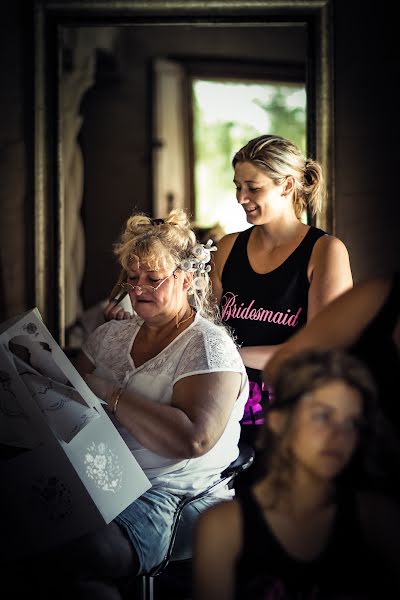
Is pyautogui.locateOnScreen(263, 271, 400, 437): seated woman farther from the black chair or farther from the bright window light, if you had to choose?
the bright window light

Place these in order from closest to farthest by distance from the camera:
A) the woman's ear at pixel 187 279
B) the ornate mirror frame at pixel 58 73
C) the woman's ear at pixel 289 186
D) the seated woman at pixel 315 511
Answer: the seated woman at pixel 315 511 → the woman's ear at pixel 187 279 → the woman's ear at pixel 289 186 → the ornate mirror frame at pixel 58 73

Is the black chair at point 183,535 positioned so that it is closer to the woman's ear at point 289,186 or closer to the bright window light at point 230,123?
the woman's ear at point 289,186

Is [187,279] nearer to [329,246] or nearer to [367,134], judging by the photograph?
[329,246]

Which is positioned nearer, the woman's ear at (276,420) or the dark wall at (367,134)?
the woman's ear at (276,420)

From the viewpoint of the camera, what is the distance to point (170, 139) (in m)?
2.82

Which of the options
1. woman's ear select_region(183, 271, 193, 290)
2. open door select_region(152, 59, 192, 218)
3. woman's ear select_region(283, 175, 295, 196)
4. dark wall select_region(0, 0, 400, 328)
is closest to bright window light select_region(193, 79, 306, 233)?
open door select_region(152, 59, 192, 218)

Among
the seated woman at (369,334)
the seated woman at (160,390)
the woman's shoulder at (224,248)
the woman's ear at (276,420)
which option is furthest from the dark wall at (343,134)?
the woman's ear at (276,420)

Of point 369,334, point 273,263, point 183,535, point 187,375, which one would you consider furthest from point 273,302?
point 369,334

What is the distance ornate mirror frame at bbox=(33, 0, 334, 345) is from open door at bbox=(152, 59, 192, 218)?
0.21 m

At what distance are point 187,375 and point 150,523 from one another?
33 centimetres

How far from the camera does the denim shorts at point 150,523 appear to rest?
156 cm

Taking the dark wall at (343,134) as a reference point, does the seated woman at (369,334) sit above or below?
below

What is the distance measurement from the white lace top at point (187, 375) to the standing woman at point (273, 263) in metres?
0.23

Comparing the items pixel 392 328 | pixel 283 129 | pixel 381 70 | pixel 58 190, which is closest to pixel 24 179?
pixel 58 190
